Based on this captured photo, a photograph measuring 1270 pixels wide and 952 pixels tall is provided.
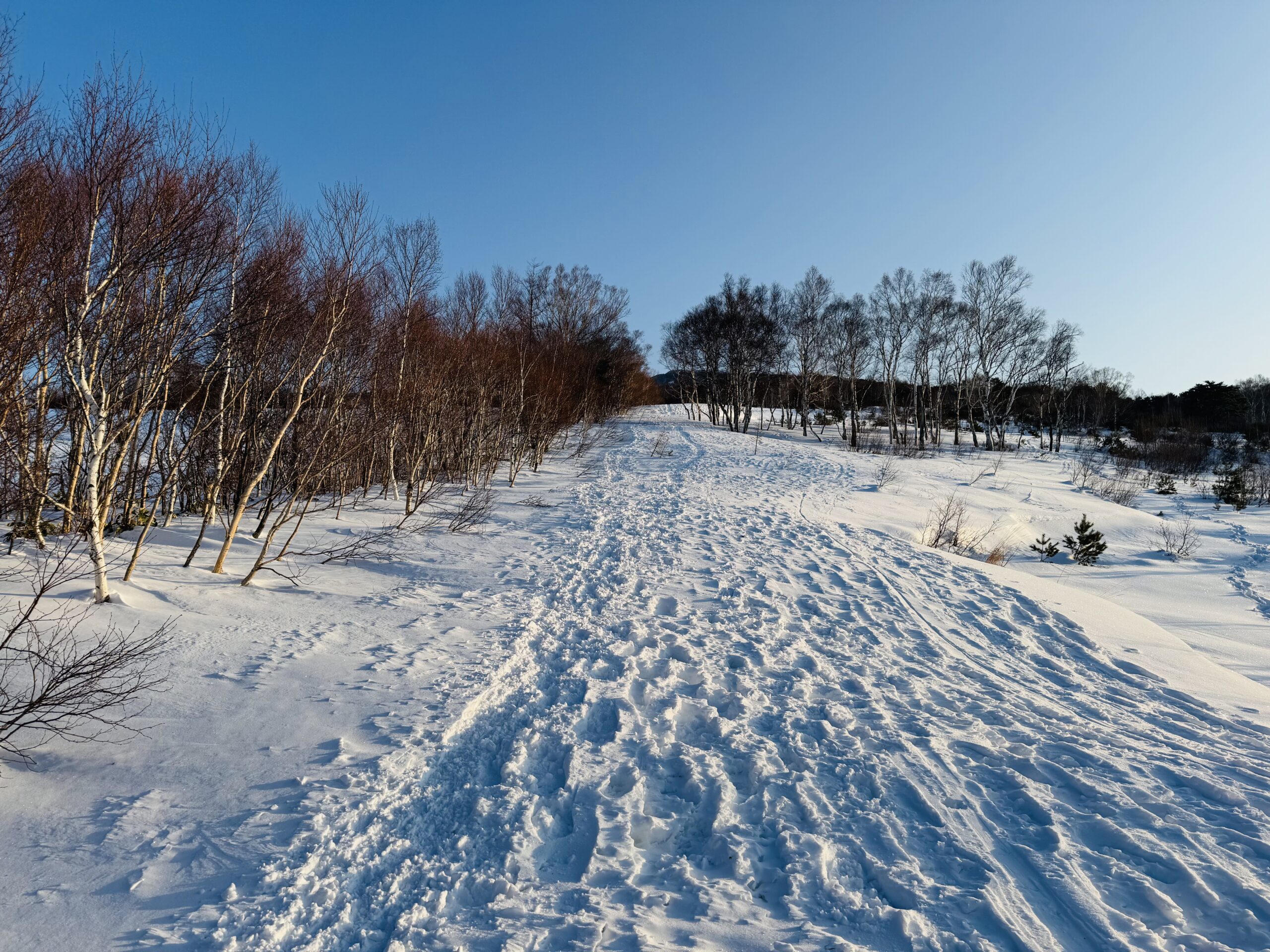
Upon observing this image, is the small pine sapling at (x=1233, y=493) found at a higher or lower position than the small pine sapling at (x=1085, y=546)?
higher

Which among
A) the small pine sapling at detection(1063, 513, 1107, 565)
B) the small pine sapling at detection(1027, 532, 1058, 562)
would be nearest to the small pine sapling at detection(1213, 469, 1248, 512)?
the small pine sapling at detection(1063, 513, 1107, 565)

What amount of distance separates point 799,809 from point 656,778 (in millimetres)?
808

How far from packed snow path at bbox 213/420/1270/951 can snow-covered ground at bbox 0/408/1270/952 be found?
2 cm

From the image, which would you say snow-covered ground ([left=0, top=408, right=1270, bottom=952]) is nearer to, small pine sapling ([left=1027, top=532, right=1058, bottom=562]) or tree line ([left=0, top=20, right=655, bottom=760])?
tree line ([left=0, top=20, right=655, bottom=760])

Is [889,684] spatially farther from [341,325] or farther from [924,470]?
[924,470]

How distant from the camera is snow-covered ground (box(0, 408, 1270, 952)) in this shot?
2.36 m

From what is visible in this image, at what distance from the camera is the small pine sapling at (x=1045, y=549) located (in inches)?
396

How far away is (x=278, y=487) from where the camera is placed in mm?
7598

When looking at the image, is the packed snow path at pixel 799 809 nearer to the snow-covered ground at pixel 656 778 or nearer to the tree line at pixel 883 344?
the snow-covered ground at pixel 656 778

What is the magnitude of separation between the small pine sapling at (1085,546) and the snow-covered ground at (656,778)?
3.03m

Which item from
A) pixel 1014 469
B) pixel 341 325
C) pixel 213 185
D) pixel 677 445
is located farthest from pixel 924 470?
pixel 213 185

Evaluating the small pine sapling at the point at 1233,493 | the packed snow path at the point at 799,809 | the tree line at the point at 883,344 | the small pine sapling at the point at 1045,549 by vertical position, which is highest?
the tree line at the point at 883,344

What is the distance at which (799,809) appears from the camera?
3.04 meters

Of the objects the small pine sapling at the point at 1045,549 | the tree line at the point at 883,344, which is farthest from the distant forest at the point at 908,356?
the small pine sapling at the point at 1045,549
